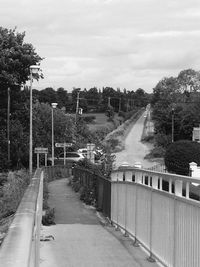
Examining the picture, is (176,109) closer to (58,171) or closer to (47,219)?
(58,171)

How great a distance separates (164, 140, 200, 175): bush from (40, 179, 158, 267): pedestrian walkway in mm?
23423

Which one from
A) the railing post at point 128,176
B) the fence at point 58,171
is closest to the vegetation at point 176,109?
the fence at point 58,171

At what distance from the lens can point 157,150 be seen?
8525 centimetres

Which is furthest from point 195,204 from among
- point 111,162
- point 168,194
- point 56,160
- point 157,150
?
point 157,150

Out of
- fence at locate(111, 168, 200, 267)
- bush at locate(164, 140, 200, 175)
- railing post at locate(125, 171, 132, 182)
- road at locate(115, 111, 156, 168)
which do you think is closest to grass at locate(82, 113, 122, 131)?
road at locate(115, 111, 156, 168)

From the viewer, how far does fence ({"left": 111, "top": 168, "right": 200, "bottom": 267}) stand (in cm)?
655

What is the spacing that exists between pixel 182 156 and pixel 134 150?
187ft

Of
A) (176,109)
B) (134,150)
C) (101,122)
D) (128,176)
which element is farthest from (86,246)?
(101,122)

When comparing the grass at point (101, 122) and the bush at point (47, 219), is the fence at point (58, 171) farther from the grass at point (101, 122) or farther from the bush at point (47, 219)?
the grass at point (101, 122)

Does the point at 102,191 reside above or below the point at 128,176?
below

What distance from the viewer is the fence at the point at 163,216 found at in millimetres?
6551

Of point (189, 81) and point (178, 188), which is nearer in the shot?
point (178, 188)

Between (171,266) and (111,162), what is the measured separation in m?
17.7

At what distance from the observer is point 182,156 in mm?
39375
